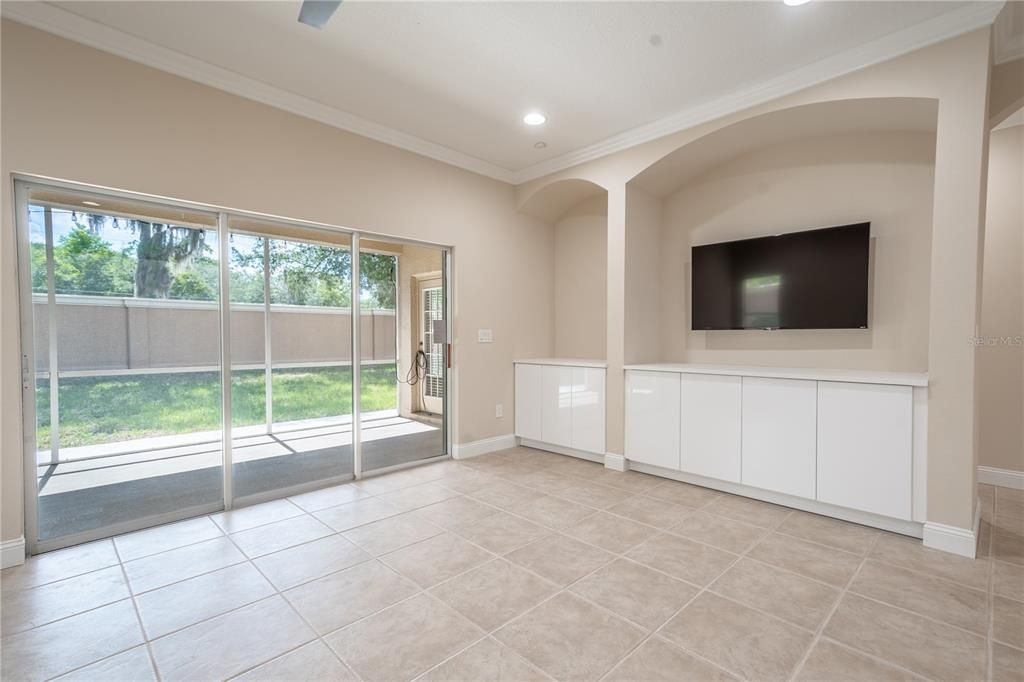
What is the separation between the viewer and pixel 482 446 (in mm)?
4887

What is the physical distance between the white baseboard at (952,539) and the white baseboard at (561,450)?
2.37 m

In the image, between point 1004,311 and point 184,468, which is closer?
point 184,468

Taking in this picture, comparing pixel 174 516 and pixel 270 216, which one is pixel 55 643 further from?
pixel 270 216

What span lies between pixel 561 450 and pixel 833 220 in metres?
3.11

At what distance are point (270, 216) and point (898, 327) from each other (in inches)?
182

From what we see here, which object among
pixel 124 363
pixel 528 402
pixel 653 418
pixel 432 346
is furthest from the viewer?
pixel 528 402

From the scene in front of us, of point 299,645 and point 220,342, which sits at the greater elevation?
point 220,342

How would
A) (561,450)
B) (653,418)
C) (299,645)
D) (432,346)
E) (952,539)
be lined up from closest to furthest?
(299,645)
(952,539)
(653,418)
(432,346)
(561,450)

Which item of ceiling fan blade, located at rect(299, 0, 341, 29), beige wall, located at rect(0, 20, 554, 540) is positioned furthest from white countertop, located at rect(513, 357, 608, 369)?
ceiling fan blade, located at rect(299, 0, 341, 29)

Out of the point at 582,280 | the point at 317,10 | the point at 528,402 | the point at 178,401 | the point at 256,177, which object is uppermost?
the point at 317,10

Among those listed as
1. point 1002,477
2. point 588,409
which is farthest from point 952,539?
point 588,409

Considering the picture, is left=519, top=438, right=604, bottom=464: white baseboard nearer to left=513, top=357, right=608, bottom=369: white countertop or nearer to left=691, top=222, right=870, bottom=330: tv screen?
left=513, top=357, right=608, bottom=369: white countertop

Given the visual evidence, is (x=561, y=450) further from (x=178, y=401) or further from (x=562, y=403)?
(x=178, y=401)

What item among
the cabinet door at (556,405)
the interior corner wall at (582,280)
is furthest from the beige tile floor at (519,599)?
the interior corner wall at (582,280)
